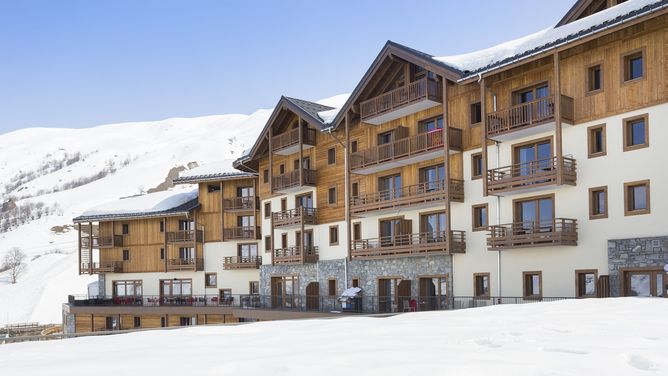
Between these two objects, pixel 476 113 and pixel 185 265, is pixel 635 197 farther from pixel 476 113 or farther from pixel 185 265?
pixel 185 265

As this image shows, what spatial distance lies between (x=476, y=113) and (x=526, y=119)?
324cm

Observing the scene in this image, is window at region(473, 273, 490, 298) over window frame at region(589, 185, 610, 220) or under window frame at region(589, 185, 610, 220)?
under

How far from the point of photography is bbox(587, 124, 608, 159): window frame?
77.0ft

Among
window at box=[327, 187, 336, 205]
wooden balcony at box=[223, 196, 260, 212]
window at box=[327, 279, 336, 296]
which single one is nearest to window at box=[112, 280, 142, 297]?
wooden balcony at box=[223, 196, 260, 212]

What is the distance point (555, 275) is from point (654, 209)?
13.5 feet

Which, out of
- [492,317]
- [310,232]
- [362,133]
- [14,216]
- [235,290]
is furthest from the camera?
[14,216]

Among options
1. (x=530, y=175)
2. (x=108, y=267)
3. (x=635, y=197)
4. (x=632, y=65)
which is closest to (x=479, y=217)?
(x=530, y=175)

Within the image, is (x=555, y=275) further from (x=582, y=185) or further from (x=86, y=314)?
(x=86, y=314)

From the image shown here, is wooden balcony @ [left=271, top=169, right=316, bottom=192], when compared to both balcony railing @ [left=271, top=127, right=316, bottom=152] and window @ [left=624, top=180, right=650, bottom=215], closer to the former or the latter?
balcony railing @ [left=271, top=127, right=316, bottom=152]

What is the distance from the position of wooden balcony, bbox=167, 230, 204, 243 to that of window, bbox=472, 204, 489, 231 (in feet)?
81.2

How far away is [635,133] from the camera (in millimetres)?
22906

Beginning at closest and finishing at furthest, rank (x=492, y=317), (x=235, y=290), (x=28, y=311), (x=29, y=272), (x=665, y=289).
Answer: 1. (x=492, y=317)
2. (x=665, y=289)
3. (x=235, y=290)
4. (x=28, y=311)
5. (x=29, y=272)

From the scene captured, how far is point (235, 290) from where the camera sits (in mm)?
47000

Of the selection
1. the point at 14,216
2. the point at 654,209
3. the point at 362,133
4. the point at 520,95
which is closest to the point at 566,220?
the point at 654,209
